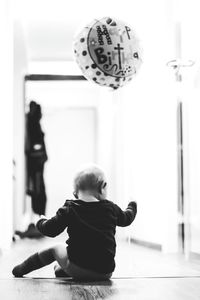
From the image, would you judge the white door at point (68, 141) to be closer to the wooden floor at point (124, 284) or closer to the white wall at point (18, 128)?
the white wall at point (18, 128)

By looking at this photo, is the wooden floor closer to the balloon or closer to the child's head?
the child's head

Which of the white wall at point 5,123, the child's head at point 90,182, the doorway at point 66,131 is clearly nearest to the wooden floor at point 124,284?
the child's head at point 90,182

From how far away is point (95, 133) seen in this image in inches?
245

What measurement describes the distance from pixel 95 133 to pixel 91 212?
436 cm

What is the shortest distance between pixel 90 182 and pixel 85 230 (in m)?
0.20

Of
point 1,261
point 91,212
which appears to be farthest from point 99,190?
point 1,261

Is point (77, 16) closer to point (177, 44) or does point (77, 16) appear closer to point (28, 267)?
point (177, 44)

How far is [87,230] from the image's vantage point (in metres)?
1.87

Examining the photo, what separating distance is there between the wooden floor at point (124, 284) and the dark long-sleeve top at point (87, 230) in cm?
9

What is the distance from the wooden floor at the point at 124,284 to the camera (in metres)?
1.59

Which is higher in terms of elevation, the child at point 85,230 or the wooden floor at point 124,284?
the child at point 85,230

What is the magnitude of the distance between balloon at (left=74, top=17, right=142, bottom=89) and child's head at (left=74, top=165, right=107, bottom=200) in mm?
429

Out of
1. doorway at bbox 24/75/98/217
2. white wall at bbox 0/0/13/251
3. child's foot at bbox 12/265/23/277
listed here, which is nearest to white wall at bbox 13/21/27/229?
white wall at bbox 0/0/13/251

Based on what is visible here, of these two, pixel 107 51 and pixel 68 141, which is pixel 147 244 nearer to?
pixel 107 51
